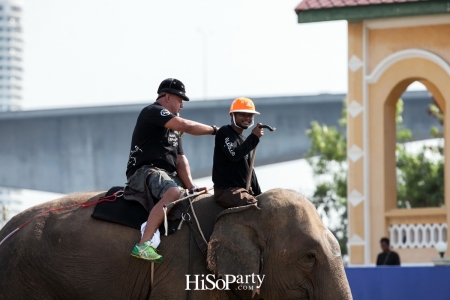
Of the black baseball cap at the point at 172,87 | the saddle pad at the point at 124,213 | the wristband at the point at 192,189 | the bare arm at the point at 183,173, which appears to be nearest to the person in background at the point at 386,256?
the bare arm at the point at 183,173

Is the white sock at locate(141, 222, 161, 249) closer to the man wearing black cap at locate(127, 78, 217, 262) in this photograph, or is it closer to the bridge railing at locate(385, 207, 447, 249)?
the man wearing black cap at locate(127, 78, 217, 262)

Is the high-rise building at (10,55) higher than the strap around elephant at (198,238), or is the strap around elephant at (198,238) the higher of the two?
the high-rise building at (10,55)

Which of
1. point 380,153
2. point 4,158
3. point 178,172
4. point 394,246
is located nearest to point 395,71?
point 380,153

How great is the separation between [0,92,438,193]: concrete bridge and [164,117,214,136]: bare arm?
3198 centimetres

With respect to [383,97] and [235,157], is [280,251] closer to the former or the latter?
[235,157]

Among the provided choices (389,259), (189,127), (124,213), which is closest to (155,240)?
(124,213)

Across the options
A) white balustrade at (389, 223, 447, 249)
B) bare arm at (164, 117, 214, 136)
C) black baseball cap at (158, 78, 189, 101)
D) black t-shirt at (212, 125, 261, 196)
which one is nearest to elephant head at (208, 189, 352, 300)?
black t-shirt at (212, 125, 261, 196)

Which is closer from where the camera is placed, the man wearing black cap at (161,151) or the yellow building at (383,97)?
the man wearing black cap at (161,151)

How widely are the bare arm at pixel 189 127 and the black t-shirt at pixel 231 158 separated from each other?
0.45 feet

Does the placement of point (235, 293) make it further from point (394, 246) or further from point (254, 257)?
point (394, 246)

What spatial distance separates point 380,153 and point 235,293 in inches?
547

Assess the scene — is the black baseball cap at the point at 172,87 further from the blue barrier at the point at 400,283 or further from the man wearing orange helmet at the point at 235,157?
the blue barrier at the point at 400,283

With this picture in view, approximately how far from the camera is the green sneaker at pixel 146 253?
40.5 feet

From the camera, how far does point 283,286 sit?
1241cm
